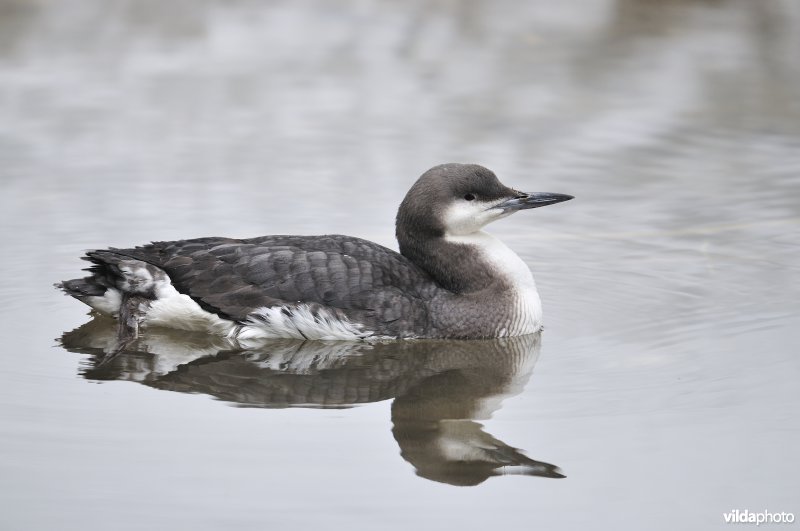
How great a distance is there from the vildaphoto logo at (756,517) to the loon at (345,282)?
2310mm

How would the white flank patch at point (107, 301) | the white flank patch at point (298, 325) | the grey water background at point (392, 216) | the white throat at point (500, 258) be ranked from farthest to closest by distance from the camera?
the white throat at point (500, 258) → the white flank patch at point (107, 301) → the white flank patch at point (298, 325) → the grey water background at point (392, 216)

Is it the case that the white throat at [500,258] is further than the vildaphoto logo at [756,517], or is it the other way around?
the white throat at [500,258]

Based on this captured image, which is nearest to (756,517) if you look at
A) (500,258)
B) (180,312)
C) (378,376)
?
(378,376)

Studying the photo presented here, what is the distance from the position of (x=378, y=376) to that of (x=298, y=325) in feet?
2.08

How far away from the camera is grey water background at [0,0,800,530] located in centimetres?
521

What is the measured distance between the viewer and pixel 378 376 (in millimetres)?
6645

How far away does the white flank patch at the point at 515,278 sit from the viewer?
717 centimetres

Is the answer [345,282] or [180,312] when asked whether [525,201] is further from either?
[180,312]

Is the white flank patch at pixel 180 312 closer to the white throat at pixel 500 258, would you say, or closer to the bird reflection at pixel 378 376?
the bird reflection at pixel 378 376

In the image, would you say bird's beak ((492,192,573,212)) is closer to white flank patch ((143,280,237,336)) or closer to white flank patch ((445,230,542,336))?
white flank patch ((445,230,542,336))

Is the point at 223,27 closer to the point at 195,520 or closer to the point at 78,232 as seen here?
the point at 78,232

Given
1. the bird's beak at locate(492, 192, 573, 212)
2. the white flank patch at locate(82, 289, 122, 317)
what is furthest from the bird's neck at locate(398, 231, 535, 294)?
the white flank patch at locate(82, 289, 122, 317)

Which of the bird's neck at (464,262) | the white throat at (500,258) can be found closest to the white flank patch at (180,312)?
the bird's neck at (464,262)

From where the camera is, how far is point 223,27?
13.8 m
